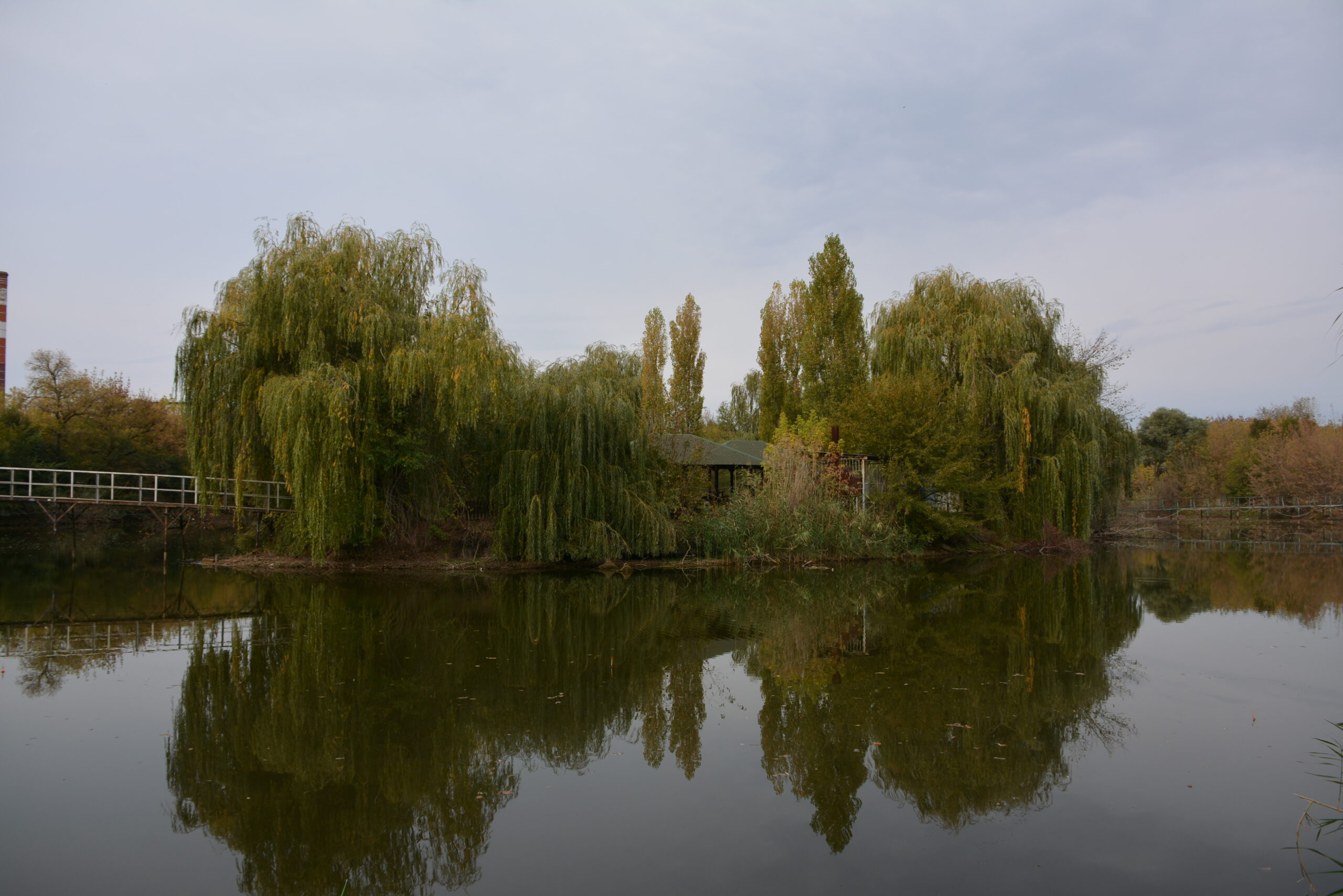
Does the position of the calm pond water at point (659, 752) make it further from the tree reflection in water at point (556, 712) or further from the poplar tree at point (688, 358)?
the poplar tree at point (688, 358)

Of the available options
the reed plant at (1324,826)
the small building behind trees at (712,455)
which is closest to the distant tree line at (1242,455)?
the small building behind trees at (712,455)

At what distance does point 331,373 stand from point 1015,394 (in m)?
19.2

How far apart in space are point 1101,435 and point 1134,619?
14.8 meters

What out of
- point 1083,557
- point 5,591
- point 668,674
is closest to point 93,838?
point 668,674

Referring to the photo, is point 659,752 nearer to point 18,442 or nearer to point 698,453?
point 698,453

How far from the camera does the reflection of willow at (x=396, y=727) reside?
462cm

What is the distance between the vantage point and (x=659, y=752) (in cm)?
634

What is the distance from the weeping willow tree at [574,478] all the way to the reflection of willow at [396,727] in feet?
22.5

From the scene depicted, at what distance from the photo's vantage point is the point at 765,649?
10.1m

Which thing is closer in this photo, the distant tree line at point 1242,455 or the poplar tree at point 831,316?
the poplar tree at point 831,316

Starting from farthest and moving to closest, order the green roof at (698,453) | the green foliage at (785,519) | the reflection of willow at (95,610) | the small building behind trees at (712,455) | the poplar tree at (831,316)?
1. the poplar tree at (831,316)
2. the small building behind trees at (712,455)
3. the green roof at (698,453)
4. the green foliage at (785,519)
5. the reflection of willow at (95,610)

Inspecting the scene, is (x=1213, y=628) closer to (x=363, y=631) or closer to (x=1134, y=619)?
(x=1134, y=619)

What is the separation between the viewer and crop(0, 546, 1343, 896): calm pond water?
14.5 ft

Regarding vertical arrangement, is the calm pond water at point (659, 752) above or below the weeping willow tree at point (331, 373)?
below
